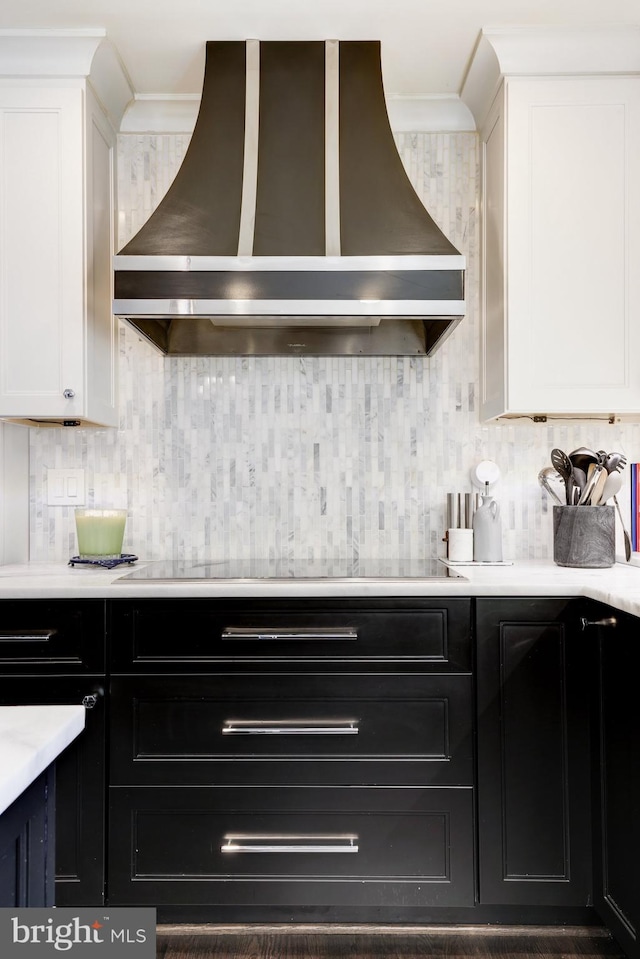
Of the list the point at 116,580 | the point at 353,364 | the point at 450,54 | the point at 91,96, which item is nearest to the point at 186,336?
the point at 353,364

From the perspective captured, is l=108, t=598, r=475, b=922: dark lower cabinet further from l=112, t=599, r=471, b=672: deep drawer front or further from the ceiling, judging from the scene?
the ceiling

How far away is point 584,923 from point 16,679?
1.62 m

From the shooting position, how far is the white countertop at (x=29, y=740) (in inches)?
23.4

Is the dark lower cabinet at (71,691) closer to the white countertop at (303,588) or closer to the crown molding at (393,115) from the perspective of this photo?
the white countertop at (303,588)

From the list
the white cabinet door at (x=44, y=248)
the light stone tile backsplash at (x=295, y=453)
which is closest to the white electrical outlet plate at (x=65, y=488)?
the light stone tile backsplash at (x=295, y=453)

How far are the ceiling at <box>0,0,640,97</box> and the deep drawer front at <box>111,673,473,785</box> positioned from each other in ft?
6.21

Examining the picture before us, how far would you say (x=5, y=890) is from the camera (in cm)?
69

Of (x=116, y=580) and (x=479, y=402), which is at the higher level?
(x=479, y=402)

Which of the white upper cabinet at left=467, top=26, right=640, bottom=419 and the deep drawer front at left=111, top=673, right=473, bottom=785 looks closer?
the deep drawer front at left=111, top=673, right=473, bottom=785

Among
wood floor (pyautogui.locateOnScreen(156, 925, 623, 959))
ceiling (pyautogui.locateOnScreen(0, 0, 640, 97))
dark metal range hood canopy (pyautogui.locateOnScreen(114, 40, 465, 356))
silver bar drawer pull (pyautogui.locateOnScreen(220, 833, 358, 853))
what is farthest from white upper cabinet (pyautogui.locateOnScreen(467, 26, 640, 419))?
wood floor (pyautogui.locateOnScreen(156, 925, 623, 959))

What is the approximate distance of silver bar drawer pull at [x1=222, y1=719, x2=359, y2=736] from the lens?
5.81 feet

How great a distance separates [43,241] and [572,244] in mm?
1638

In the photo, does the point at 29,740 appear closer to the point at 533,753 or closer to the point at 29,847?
the point at 29,847

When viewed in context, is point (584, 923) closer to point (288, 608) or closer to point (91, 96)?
point (288, 608)
